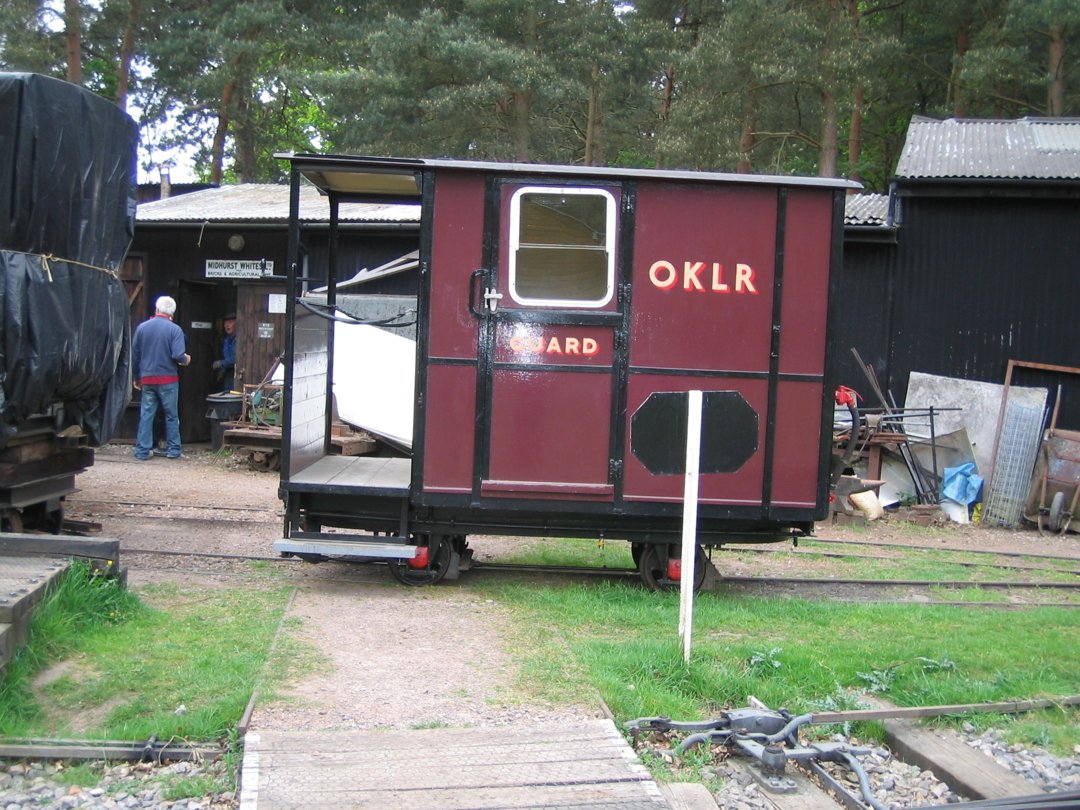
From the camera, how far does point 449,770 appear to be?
4.20m

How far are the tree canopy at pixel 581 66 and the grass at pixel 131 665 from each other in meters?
16.5

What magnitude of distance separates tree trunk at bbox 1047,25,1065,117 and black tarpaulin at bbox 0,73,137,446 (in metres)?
20.1

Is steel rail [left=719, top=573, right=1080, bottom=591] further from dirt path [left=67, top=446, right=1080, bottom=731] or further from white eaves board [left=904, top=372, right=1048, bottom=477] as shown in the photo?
white eaves board [left=904, top=372, right=1048, bottom=477]

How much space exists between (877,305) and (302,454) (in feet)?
28.7

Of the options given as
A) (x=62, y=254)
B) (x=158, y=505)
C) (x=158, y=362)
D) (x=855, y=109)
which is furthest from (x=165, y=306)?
(x=855, y=109)

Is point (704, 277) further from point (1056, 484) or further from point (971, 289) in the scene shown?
point (971, 289)

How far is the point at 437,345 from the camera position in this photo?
704cm

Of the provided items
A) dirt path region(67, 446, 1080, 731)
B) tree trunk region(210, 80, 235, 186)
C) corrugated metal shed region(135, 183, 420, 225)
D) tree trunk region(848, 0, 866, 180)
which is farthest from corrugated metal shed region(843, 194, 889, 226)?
tree trunk region(210, 80, 235, 186)

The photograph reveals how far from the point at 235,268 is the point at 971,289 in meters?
10.4

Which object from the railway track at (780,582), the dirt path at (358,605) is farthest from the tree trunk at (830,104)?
the railway track at (780,582)

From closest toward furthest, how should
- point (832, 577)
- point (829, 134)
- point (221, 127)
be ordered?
point (832, 577)
point (829, 134)
point (221, 127)

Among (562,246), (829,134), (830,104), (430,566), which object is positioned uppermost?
(830,104)

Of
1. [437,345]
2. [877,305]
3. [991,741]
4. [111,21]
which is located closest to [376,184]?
[437,345]

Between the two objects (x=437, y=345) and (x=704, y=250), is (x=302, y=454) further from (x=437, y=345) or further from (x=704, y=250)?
(x=704, y=250)
